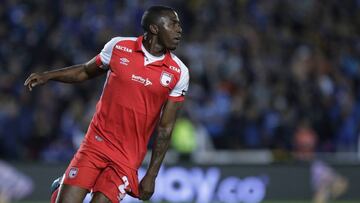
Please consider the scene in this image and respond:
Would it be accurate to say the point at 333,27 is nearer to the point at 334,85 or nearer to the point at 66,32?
the point at 334,85

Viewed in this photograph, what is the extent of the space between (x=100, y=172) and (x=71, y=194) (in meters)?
0.34

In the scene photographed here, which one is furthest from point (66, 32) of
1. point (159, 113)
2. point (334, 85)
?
point (159, 113)

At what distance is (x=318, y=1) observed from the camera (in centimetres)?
1922

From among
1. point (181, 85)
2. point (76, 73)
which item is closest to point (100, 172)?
point (76, 73)

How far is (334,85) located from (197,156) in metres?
3.08

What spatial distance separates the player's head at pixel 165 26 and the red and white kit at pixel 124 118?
0.20 metres

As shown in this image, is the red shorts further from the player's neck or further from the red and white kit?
the player's neck

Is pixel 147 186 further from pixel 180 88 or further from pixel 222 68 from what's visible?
pixel 222 68

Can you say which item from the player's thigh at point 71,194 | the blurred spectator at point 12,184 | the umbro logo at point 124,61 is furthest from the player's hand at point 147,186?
the blurred spectator at point 12,184

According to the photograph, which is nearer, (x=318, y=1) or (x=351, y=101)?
(x=351, y=101)

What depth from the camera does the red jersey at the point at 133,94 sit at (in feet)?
25.9

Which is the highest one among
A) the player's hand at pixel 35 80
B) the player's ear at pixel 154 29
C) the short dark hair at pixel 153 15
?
the short dark hair at pixel 153 15

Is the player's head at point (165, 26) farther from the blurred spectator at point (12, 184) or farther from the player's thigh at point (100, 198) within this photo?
the blurred spectator at point (12, 184)

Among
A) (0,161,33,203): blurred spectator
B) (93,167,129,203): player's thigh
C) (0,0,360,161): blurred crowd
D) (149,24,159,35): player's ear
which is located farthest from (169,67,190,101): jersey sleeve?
(0,0,360,161): blurred crowd
